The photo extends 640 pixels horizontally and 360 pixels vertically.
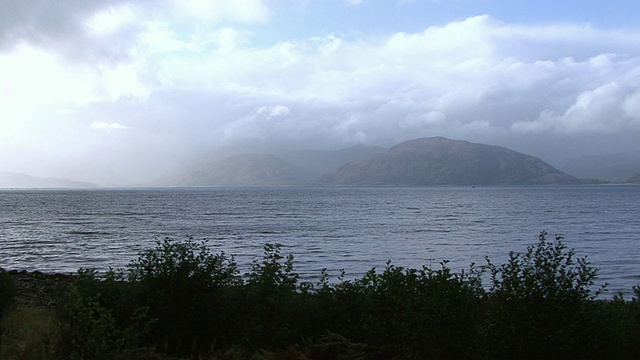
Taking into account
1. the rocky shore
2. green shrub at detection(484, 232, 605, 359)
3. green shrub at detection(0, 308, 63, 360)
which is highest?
green shrub at detection(484, 232, 605, 359)

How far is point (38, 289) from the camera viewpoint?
24.1m

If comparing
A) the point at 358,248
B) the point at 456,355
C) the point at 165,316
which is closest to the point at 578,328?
the point at 456,355

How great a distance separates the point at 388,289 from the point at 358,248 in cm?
3518

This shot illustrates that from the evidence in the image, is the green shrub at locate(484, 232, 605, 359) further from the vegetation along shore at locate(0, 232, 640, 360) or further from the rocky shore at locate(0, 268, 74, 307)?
the rocky shore at locate(0, 268, 74, 307)

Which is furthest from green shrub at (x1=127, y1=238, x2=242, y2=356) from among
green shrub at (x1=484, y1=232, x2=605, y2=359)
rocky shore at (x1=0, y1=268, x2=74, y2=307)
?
rocky shore at (x1=0, y1=268, x2=74, y2=307)

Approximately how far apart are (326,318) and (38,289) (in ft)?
57.6

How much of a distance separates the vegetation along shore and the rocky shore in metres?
7.17

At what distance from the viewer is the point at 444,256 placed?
42062mm

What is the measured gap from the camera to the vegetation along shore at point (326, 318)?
9805mm

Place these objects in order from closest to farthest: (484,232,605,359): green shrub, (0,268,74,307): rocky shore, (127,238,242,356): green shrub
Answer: (484,232,605,359): green shrub → (127,238,242,356): green shrub → (0,268,74,307): rocky shore

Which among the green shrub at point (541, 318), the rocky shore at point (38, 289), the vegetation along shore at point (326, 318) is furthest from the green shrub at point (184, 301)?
the rocky shore at point (38, 289)

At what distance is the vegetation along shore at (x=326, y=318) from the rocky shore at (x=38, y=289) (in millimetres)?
7173

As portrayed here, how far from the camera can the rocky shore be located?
2030 centimetres

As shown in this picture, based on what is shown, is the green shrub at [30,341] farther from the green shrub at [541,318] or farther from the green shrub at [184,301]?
the green shrub at [541,318]
